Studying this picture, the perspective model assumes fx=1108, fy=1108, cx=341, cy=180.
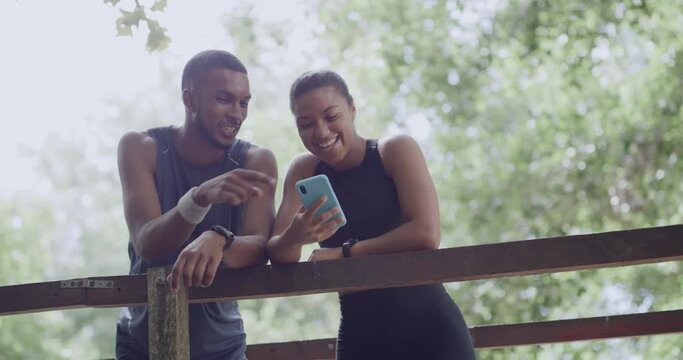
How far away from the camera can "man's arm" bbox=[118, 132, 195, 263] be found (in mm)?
3141

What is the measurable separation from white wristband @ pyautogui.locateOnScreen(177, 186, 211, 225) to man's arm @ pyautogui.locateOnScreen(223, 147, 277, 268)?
120 mm

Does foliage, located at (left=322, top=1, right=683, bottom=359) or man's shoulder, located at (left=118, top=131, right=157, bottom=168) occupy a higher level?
foliage, located at (left=322, top=1, right=683, bottom=359)

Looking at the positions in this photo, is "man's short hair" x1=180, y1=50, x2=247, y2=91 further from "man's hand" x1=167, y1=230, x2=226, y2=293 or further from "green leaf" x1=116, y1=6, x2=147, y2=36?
"green leaf" x1=116, y1=6, x2=147, y2=36

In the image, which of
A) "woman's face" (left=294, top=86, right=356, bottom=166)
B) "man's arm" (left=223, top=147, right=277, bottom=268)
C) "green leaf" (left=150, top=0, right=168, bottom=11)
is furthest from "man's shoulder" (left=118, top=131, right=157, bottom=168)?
"green leaf" (left=150, top=0, right=168, bottom=11)

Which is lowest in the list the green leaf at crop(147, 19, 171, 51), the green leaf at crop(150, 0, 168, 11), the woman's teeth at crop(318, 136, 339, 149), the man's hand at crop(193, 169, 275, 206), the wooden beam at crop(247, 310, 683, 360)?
the wooden beam at crop(247, 310, 683, 360)

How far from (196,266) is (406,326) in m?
0.59

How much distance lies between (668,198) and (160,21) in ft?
25.9

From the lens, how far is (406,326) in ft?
9.76

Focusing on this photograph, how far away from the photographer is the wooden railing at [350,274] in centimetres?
263

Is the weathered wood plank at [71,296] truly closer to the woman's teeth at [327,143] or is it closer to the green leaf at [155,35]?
the woman's teeth at [327,143]

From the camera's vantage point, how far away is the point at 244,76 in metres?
3.52

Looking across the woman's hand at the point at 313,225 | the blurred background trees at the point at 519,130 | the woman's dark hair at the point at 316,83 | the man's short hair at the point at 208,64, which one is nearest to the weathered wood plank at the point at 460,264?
the woman's hand at the point at 313,225

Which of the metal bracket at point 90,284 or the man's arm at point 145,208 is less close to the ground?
the man's arm at point 145,208

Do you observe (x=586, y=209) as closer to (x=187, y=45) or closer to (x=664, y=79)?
(x=664, y=79)
